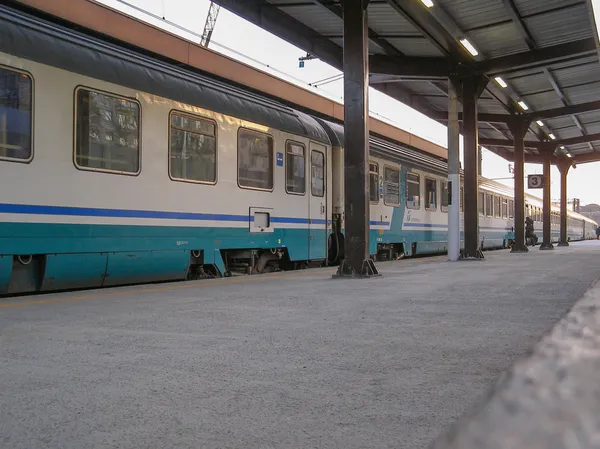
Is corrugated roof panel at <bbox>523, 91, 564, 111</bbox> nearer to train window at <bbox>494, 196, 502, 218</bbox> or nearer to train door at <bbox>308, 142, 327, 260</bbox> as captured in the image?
train window at <bbox>494, 196, 502, 218</bbox>

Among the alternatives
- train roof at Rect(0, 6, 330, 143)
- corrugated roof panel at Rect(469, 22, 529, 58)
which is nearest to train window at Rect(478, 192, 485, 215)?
corrugated roof panel at Rect(469, 22, 529, 58)

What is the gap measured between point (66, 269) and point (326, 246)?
5815mm

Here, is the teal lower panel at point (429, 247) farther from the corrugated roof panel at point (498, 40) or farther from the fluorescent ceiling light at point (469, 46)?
the corrugated roof panel at point (498, 40)

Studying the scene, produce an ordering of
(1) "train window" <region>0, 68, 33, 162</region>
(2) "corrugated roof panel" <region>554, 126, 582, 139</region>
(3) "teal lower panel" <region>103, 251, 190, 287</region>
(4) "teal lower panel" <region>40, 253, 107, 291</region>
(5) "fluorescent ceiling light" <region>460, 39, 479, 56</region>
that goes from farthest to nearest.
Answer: (2) "corrugated roof panel" <region>554, 126, 582, 139</region> → (5) "fluorescent ceiling light" <region>460, 39, 479, 56</region> → (3) "teal lower panel" <region>103, 251, 190, 287</region> → (4) "teal lower panel" <region>40, 253, 107, 291</region> → (1) "train window" <region>0, 68, 33, 162</region>

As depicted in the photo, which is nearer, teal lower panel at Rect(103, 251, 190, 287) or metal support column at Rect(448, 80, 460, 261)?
teal lower panel at Rect(103, 251, 190, 287)

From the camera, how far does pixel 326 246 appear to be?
11594 mm

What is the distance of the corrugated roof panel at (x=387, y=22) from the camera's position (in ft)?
39.1

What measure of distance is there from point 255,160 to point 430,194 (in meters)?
8.89

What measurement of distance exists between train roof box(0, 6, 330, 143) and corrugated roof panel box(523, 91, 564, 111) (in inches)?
432

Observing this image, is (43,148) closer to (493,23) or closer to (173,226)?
(173,226)

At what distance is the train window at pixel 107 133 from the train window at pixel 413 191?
30.9ft

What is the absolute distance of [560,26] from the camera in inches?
510

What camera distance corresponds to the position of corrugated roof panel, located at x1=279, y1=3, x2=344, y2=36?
11789mm

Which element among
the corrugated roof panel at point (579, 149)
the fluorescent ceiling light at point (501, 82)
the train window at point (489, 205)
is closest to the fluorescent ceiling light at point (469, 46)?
the fluorescent ceiling light at point (501, 82)
